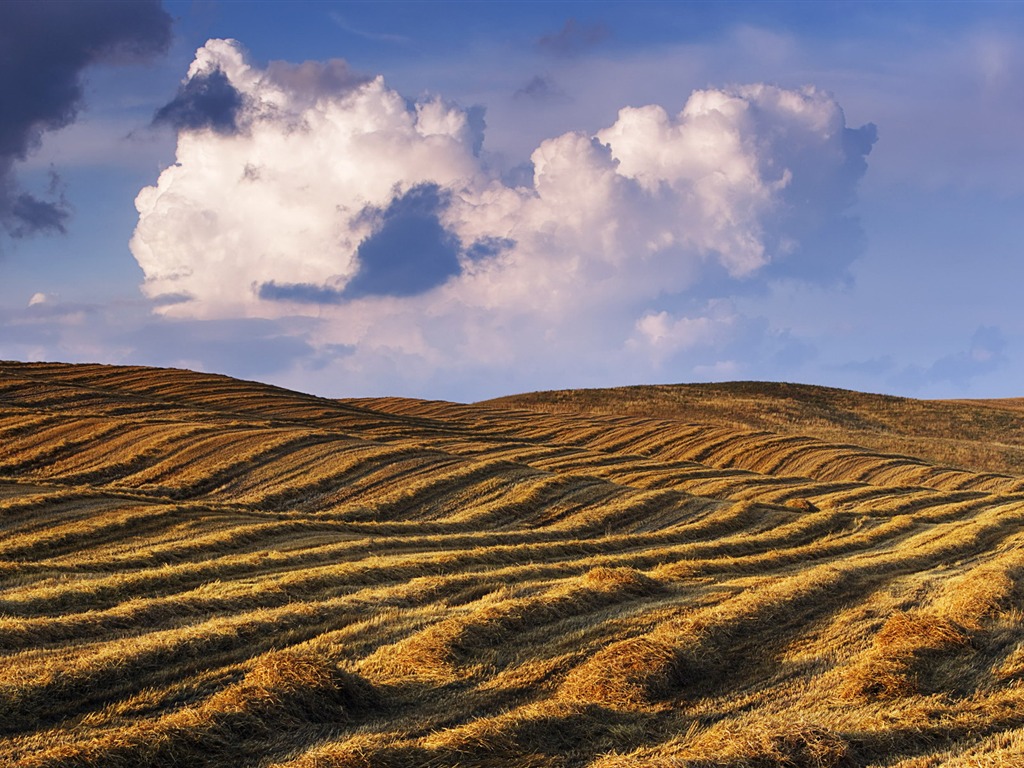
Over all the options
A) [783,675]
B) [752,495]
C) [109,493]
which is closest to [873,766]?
[783,675]

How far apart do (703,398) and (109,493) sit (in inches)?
2127

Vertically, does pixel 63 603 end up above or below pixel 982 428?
below

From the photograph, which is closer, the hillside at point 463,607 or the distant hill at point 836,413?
the hillside at point 463,607

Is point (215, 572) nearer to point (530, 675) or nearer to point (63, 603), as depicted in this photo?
point (63, 603)

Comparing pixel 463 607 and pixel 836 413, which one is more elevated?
pixel 836 413

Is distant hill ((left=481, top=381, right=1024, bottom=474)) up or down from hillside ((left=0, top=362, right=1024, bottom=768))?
up

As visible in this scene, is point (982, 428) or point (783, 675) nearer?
point (783, 675)

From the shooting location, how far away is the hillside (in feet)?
30.8

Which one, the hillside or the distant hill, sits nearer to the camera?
the hillside

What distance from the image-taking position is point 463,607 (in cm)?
1446

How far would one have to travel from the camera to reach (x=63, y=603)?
45.5 ft

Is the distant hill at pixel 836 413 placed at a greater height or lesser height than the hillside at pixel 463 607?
greater

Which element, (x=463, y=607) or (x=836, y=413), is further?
(x=836, y=413)

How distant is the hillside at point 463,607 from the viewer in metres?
9.38
